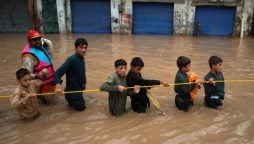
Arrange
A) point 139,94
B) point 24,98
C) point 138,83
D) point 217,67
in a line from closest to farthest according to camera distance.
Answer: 1. point 24,98
2. point 138,83
3. point 139,94
4. point 217,67

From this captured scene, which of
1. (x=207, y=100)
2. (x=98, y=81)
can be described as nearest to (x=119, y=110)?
(x=207, y=100)

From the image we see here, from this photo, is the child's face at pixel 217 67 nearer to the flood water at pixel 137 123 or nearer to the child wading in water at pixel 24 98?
the flood water at pixel 137 123

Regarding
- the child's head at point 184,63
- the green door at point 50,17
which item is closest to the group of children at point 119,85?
the child's head at point 184,63

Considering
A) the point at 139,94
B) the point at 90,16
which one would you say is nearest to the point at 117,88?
the point at 139,94

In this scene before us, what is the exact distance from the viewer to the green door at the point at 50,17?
→ 19750mm

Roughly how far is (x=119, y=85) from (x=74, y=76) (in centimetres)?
93

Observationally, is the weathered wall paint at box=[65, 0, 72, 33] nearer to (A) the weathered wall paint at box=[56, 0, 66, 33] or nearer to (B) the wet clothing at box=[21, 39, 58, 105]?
(A) the weathered wall paint at box=[56, 0, 66, 33]

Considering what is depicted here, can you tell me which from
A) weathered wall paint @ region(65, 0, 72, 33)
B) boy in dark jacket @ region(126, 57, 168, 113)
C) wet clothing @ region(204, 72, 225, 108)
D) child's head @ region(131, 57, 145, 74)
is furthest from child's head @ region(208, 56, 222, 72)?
weathered wall paint @ region(65, 0, 72, 33)

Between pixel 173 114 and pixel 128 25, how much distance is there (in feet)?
45.5

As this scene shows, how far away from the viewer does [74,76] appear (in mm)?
6000

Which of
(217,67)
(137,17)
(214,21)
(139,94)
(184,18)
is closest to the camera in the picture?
(139,94)

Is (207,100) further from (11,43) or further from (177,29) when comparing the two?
(177,29)

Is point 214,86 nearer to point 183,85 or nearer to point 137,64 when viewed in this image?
point 183,85

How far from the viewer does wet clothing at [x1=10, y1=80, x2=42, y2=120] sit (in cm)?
535
